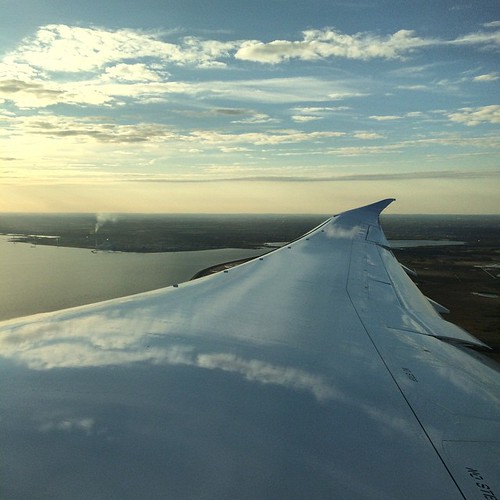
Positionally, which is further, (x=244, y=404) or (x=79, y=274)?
(x=79, y=274)

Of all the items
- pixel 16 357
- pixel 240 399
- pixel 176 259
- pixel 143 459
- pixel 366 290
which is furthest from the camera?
pixel 176 259

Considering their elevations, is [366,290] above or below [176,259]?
above

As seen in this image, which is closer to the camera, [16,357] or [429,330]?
[16,357]

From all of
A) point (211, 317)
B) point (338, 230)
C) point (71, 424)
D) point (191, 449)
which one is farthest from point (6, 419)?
point (338, 230)

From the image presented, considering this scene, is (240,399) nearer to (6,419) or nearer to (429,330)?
(6,419)

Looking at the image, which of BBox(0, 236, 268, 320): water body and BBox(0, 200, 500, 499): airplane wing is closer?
BBox(0, 200, 500, 499): airplane wing

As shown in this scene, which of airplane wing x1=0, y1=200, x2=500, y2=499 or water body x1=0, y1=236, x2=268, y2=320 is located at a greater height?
airplane wing x1=0, y1=200, x2=500, y2=499
